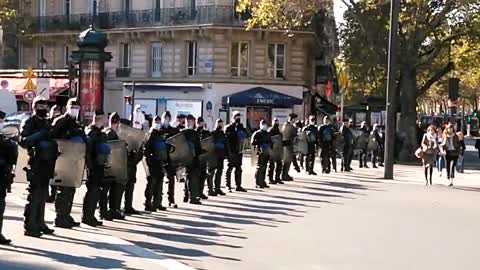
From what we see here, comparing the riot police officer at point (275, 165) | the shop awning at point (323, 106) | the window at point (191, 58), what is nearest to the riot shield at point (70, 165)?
the riot police officer at point (275, 165)

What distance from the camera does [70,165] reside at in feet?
41.2

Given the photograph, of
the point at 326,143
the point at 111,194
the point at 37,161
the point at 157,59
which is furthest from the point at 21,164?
the point at 157,59

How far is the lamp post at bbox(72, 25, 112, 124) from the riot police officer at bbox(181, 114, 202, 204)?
29.1 ft

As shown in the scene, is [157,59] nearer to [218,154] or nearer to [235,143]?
[235,143]

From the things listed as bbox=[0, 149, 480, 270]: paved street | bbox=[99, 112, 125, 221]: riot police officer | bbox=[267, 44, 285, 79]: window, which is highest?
bbox=[267, 44, 285, 79]: window

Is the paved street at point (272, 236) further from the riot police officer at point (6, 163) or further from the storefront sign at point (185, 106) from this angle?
the storefront sign at point (185, 106)

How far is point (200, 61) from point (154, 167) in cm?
3059

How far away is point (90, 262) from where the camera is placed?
10078 mm

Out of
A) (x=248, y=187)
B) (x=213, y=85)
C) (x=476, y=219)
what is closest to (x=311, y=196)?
(x=248, y=187)

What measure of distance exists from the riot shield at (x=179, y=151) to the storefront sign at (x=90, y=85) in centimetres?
963

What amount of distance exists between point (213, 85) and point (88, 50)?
64.2ft

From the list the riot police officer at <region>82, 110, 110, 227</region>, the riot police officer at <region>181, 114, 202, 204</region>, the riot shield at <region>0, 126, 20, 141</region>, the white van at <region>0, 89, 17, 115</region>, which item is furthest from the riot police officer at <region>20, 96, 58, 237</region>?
the white van at <region>0, 89, 17, 115</region>

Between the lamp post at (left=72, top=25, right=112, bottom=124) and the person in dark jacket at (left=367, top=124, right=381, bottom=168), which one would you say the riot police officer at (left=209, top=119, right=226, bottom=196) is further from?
the person in dark jacket at (left=367, top=124, right=381, bottom=168)

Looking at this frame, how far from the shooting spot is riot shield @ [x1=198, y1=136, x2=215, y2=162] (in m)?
17.8
